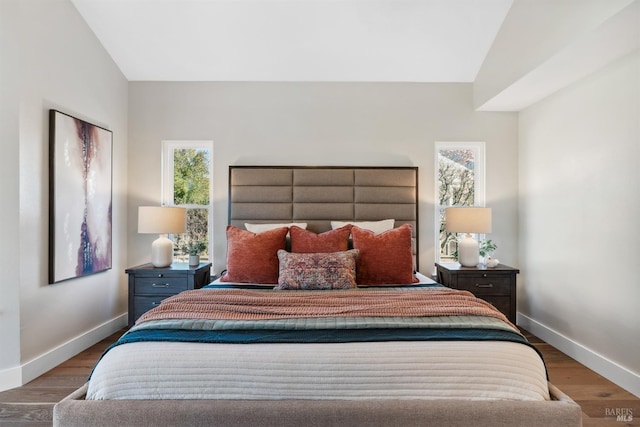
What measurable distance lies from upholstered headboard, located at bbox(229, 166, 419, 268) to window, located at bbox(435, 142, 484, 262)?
0.39m

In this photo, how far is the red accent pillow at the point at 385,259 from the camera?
9.12ft

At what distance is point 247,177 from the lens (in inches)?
142

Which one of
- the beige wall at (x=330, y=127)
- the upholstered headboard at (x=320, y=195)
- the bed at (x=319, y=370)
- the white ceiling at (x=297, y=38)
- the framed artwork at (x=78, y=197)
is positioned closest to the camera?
the bed at (x=319, y=370)

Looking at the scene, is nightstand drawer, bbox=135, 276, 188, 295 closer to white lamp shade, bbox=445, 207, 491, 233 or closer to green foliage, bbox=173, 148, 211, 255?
green foliage, bbox=173, 148, 211, 255

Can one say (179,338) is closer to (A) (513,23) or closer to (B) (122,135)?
(B) (122,135)

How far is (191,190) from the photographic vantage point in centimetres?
383

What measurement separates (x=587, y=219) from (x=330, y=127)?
7.93 feet

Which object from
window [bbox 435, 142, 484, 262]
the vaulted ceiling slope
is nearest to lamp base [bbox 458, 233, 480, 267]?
window [bbox 435, 142, 484, 262]

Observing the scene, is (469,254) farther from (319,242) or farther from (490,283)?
(319,242)

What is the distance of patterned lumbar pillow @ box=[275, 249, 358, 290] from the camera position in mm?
2535

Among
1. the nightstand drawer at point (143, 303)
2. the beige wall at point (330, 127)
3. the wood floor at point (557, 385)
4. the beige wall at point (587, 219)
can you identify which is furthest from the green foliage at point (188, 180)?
the beige wall at point (587, 219)

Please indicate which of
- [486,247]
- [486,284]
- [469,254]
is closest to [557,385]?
[486,284]

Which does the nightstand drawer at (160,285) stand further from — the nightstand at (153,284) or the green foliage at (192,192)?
the green foliage at (192,192)

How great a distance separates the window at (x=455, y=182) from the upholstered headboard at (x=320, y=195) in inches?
15.2
